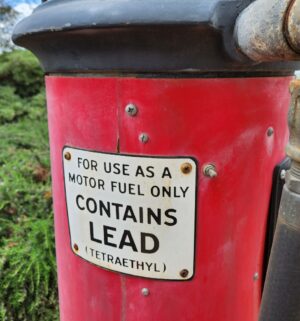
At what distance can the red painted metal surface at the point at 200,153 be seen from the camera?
0.79 metres

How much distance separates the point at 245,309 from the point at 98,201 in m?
0.46

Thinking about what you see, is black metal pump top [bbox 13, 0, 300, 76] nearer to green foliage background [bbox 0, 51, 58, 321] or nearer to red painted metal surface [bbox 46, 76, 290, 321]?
red painted metal surface [bbox 46, 76, 290, 321]

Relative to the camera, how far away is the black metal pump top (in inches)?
26.7

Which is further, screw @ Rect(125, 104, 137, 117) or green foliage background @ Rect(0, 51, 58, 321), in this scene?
green foliage background @ Rect(0, 51, 58, 321)

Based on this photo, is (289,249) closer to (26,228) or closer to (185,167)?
(185,167)

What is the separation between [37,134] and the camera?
11.4 ft

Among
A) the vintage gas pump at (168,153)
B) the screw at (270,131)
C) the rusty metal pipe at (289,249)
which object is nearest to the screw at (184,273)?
the vintage gas pump at (168,153)

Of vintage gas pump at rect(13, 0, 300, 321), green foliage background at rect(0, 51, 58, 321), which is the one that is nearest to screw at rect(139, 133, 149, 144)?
vintage gas pump at rect(13, 0, 300, 321)

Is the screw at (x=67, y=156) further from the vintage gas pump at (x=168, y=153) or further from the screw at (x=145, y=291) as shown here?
the screw at (x=145, y=291)

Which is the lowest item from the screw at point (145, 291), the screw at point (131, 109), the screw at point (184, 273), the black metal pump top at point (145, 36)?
the screw at point (145, 291)

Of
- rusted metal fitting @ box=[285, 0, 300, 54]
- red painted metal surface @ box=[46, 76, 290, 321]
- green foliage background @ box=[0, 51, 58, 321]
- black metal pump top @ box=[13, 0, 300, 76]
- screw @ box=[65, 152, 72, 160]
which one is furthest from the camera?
green foliage background @ box=[0, 51, 58, 321]

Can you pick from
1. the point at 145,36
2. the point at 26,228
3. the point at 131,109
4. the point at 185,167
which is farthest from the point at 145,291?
the point at 26,228

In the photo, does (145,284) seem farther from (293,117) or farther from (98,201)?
(293,117)

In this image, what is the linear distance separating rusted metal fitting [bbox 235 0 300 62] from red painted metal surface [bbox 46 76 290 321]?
135 mm
